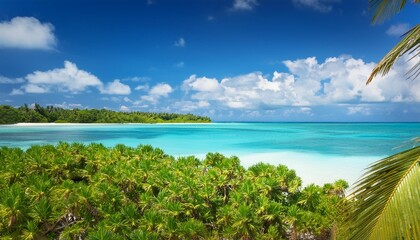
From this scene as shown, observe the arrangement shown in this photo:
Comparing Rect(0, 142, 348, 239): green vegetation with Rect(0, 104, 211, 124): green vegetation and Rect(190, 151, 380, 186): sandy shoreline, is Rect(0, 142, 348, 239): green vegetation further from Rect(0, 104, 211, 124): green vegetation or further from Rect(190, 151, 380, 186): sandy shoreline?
Rect(0, 104, 211, 124): green vegetation

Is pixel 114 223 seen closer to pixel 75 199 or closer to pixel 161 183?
pixel 75 199

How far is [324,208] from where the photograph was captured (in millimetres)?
4656

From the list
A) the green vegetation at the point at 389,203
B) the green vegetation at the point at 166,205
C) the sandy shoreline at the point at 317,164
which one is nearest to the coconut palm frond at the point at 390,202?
the green vegetation at the point at 389,203

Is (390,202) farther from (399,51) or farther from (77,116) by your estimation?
(77,116)

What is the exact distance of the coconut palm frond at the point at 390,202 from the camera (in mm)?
1859

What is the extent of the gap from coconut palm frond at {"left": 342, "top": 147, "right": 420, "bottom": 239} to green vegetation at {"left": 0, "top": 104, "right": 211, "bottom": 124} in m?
65.2

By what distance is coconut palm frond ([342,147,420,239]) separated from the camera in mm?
1859

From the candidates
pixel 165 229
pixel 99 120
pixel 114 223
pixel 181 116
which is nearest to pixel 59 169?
pixel 114 223

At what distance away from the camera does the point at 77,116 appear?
70000 mm

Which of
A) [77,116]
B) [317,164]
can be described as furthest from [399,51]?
[77,116]

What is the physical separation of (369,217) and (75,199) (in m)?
3.41

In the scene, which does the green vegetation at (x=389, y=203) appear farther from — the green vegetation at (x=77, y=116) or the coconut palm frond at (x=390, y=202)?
the green vegetation at (x=77, y=116)

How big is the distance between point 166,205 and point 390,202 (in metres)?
2.78

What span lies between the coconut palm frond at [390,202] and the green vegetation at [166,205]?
200 cm
